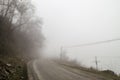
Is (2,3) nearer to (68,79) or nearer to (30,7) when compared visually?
(30,7)

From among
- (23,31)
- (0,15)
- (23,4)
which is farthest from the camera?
(23,31)

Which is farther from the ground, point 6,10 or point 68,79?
point 6,10

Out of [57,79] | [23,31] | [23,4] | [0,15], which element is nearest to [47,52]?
[23,31]

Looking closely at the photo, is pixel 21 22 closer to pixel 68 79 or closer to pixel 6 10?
pixel 6 10

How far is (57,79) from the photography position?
26.9 ft

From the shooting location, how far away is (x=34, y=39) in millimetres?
51844

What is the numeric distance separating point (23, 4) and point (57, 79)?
75.3 ft

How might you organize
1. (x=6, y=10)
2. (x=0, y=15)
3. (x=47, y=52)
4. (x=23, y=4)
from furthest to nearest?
(x=47, y=52)
(x=23, y=4)
(x=6, y=10)
(x=0, y=15)

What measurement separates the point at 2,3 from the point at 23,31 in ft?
63.6

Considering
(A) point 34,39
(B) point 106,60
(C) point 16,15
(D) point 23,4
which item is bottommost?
(B) point 106,60

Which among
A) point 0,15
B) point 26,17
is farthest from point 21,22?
point 0,15

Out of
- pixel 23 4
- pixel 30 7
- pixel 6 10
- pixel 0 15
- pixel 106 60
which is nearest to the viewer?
pixel 0 15

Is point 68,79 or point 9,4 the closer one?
point 68,79

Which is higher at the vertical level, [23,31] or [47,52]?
[23,31]
